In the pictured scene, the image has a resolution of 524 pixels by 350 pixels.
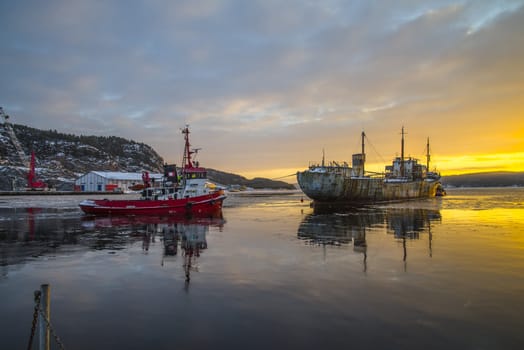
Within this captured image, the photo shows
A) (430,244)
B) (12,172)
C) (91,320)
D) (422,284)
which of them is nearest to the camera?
(91,320)

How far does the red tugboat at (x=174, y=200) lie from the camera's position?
3225cm

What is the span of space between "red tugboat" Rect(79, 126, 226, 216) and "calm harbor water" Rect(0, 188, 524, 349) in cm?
1555

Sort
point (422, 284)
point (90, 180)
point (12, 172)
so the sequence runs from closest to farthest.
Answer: point (422, 284) < point (90, 180) < point (12, 172)

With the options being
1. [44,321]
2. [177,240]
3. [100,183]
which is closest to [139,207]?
[177,240]

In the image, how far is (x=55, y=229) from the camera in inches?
875

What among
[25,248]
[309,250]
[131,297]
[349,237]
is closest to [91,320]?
[131,297]

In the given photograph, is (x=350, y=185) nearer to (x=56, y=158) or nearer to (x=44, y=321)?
(x=44, y=321)

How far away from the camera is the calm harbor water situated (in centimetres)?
620

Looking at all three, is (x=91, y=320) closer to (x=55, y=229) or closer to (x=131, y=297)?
(x=131, y=297)

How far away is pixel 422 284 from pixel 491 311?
6.70 feet

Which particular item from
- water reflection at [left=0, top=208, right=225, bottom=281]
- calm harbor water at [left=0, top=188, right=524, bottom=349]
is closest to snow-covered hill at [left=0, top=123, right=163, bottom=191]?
water reflection at [left=0, top=208, right=225, bottom=281]

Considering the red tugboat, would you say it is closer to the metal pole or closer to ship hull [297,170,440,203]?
ship hull [297,170,440,203]

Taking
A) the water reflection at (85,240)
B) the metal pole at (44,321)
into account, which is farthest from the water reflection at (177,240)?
the metal pole at (44,321)

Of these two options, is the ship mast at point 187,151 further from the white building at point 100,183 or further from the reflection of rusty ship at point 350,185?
the white building at point 100,183
